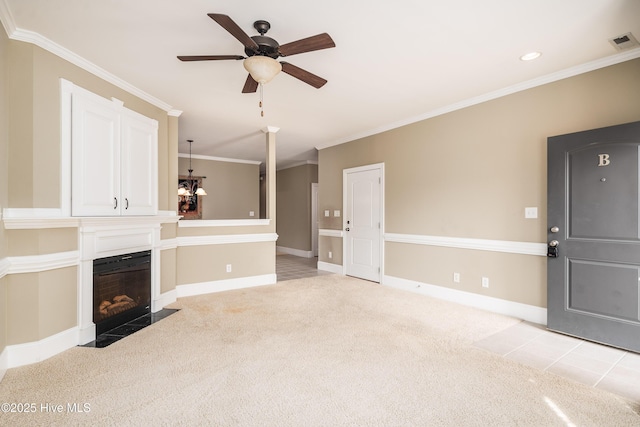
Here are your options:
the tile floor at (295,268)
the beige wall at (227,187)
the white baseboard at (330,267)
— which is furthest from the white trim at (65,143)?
the beige wall at (227,187)

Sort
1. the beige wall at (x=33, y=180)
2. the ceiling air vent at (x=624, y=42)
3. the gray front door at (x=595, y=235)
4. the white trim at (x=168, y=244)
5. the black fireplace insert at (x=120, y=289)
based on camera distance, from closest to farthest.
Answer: the beige wall at (x=33, y=180)
the ceiling air vent at (x=624, y=42)
the gray front door at (x=595, y=235)
the black fireplace insert at (x=120, y=289)
the white trim at (x=168, y=244)

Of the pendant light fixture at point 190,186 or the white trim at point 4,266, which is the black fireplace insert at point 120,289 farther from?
the pendant light fixture at point 190,186

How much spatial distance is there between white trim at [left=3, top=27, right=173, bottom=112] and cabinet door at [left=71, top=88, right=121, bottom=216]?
0.24m

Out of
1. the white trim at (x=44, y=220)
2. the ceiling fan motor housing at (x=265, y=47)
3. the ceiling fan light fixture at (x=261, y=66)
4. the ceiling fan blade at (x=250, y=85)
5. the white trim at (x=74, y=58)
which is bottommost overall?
the white trim at (x=44, y=220)

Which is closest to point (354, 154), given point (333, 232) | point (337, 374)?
point (333, 232)

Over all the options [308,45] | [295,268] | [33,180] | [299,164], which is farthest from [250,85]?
[299,164]

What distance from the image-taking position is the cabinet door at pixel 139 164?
3508 millimetres

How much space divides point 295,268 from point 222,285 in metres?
2.24

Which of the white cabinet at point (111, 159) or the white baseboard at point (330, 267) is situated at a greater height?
the white cabinet at point (111, 159)

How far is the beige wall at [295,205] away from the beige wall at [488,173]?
3490mm

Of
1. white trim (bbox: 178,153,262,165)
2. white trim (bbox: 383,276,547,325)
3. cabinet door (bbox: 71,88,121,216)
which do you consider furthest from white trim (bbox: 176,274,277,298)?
white trim (bbox: 178,153,262,165)

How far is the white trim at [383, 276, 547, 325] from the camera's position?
3.49 metres

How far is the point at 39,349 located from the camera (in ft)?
8.50

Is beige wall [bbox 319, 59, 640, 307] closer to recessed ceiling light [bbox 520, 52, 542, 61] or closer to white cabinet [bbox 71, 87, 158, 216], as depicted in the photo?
recessed ceiling light [bbox 520, 52, 542, 61]
